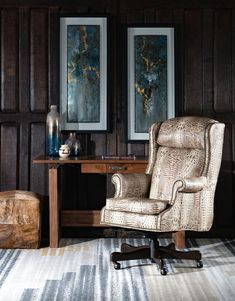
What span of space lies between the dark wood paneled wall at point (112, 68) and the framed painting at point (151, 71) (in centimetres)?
7

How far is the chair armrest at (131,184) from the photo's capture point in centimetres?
494

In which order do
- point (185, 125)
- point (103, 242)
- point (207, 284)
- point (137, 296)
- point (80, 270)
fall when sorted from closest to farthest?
point (137, 296), point (207, 284), point (80, 270), point (185, 125), point (103, 242)

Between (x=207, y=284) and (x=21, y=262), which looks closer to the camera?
(x=207, y=284)

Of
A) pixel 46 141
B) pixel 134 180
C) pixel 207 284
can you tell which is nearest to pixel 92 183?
pixel 46 141

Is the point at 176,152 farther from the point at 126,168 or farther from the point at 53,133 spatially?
the point at 53,133

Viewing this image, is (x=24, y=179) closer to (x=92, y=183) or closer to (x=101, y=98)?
(x=92, y=183)

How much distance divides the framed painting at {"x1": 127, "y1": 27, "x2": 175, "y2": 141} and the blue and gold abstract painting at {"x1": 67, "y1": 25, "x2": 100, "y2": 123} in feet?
1.00

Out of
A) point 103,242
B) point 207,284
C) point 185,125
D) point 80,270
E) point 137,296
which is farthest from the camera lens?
point 103,242

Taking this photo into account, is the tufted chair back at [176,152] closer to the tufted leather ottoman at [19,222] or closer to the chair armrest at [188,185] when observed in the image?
the chair armrest at [188,185]

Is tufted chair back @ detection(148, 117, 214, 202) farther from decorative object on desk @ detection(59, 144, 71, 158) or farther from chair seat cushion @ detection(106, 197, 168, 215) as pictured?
decorative object on desk @ detection(59, 144, 71, 158)

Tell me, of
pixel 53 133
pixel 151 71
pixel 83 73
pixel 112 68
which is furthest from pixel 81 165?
pixel 151 71

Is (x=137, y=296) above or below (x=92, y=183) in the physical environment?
below

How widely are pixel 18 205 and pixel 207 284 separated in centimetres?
184

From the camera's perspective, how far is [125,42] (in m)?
5.82
